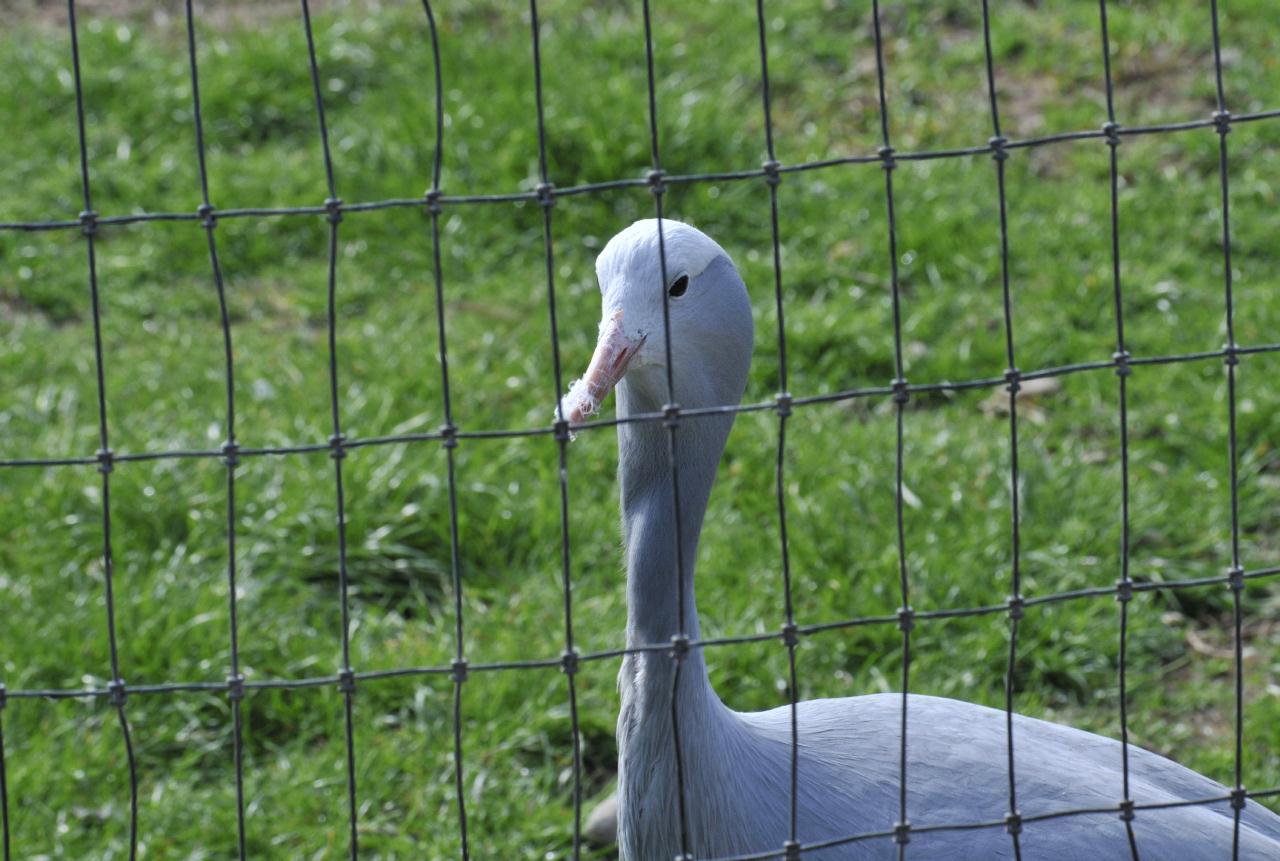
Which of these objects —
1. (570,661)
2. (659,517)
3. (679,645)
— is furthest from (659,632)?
(570,661)

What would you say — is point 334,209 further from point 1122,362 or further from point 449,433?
point 1122,362

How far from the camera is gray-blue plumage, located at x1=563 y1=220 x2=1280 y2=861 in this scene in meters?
2.69

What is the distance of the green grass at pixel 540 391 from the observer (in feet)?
13.1

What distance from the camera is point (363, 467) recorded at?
4.67m

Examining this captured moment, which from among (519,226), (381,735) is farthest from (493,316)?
(381,735)

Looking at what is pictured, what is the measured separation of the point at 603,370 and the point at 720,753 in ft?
2.23

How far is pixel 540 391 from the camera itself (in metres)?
5.33

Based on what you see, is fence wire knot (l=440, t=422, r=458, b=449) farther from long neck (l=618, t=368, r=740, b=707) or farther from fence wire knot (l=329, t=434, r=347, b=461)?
long neck (l=618, t=368, r=740, b=707)

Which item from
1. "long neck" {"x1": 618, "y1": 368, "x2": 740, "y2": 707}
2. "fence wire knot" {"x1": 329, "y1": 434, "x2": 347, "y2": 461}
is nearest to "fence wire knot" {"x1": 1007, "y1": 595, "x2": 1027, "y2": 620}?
"long neck" {"x1": 618, "y1": 368, "x2": 740, "y2": 707}

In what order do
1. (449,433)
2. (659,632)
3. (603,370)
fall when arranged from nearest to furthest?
(449,433)
(603,370)
(659,632)

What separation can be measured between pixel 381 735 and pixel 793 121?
3720 mm

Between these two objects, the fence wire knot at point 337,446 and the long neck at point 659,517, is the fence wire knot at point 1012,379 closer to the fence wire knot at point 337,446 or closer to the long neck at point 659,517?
the long neck at point 659,517

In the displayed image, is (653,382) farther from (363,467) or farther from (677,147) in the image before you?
(677,147)

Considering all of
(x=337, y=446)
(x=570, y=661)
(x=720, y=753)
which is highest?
(x=337, y=446)
